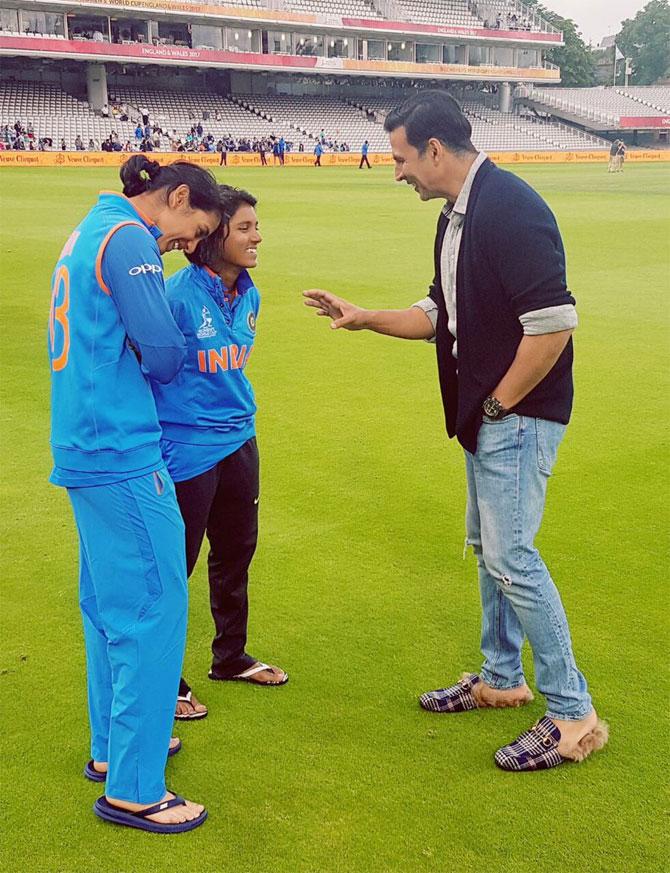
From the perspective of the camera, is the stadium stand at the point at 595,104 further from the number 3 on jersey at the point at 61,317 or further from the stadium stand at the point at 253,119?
the number 3 on jersey at the point at 61,317

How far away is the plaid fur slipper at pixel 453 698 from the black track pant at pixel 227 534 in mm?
788

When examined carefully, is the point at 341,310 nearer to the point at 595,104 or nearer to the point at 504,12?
the point at 504,12

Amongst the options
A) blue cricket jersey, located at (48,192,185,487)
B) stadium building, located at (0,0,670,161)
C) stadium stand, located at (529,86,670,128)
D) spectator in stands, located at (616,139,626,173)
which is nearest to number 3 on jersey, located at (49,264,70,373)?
blue cricket jersey, located at (48,192,185,487)

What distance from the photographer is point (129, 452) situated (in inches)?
112

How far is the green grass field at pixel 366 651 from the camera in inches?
121

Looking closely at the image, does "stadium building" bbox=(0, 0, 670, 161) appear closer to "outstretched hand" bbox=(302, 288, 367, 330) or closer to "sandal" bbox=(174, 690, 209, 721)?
"outstretched hand" bbox=(302, 288, 367, 330)

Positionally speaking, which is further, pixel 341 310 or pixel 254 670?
pixel 254 670

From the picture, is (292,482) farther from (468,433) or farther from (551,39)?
(551,39)

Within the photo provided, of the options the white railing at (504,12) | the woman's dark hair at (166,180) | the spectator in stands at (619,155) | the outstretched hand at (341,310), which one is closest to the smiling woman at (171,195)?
the woman's dark hair at (166,180)

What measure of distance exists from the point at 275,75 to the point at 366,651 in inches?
2630

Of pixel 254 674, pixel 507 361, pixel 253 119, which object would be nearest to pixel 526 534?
pixel 507 361

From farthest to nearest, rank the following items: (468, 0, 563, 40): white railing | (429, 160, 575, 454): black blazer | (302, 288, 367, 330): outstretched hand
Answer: (468, 0, 563, 40): white railing < (302, 288, 367, 330): outstretched hand < (429, 160, 575, 454): black blazer

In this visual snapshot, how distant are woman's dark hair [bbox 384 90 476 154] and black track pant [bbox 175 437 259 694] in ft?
4.51

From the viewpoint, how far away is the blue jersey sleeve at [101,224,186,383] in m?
2.69
